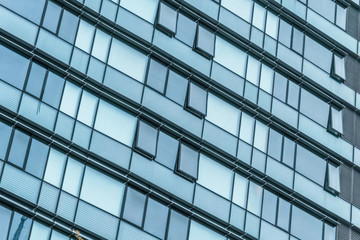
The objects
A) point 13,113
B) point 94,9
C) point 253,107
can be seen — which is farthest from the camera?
point 253,107

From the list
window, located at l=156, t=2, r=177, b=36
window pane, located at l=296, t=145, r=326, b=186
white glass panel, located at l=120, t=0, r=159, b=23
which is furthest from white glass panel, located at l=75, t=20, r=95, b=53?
window pane, located at l=296, t=145, r=326, b=186

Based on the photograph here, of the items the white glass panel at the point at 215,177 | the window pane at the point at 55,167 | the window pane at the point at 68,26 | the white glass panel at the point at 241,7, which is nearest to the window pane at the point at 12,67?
the window pane at the point at 68,26

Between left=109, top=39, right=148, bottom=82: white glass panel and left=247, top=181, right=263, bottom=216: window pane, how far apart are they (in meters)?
6.97

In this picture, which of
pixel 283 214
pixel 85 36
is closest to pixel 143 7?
pixel 85 36

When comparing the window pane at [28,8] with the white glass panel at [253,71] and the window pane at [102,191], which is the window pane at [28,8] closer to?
the window pane at [102,191]

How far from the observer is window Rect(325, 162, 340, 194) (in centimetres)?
5303

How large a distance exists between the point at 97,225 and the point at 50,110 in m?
4.75

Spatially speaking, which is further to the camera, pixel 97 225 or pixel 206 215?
pixel 206 215

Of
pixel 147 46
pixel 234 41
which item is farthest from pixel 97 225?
pixel 234 41

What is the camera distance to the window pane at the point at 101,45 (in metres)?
46.6

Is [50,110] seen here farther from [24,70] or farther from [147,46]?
[147,46]

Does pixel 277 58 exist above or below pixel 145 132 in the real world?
above

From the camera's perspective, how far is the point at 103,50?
46.8m

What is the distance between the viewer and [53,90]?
4466cm
